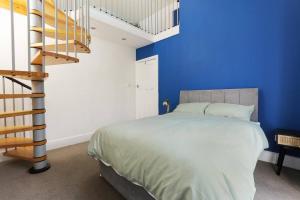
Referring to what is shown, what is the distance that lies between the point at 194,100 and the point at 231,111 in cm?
90

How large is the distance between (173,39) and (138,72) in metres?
1.42

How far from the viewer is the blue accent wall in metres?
2.24

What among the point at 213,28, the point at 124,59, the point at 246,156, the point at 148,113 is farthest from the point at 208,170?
the point at 124,59

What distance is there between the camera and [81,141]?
352cm

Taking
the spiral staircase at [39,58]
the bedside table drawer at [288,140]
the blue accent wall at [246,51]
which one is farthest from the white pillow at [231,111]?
the spiral staircase at [39,58]

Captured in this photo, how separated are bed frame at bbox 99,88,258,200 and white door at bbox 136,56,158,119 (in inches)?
38.8

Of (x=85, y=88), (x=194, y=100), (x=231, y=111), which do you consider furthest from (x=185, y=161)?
(x=85, y=88)

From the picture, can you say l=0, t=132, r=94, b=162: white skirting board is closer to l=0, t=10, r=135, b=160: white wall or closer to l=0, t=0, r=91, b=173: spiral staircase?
l=0, t=10, r=135, b=160: white wall

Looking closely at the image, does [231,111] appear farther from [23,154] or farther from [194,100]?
[23,154]

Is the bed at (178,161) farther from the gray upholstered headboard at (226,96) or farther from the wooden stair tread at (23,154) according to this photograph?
the gray upholstered headboard at (226,96)

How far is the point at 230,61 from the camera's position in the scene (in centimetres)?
280

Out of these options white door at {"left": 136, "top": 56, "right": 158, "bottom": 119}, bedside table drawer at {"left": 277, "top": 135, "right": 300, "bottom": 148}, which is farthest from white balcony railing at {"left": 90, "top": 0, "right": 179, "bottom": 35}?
bedside table drawer at {"left": 277, "top": 135, "right": 300, "bottom": 148}

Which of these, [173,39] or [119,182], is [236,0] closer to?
[173,39]

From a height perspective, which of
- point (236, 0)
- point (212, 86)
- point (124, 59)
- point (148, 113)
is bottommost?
point (148, 113)
